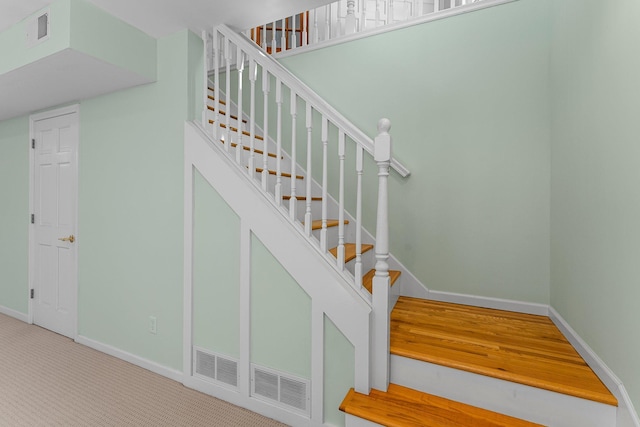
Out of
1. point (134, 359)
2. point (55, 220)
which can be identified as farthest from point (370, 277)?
point (55, 220)

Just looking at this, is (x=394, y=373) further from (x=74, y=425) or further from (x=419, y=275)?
(x=74, y=425)

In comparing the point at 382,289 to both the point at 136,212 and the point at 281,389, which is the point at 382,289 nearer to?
the point at 281,389

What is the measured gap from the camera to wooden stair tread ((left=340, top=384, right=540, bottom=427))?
1.32 meters

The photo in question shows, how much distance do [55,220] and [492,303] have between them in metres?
3.95

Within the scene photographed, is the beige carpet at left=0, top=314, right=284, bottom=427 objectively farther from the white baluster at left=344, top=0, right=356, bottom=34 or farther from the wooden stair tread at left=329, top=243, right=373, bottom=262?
the white baluster at left=344, top=0, right=356, bottom=34

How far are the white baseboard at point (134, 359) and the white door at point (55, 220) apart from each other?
28 centimetres

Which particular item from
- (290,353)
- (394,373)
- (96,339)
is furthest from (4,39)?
(394,373)

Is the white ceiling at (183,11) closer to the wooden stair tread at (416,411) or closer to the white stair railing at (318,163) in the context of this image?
the white stair railing at (318,163)

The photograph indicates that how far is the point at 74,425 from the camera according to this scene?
1.72 meters

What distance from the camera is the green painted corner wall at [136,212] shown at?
2174mm

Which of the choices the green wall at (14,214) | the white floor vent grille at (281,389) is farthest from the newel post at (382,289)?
the green wall at (14,214)

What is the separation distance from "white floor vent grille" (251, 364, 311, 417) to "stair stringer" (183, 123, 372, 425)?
5 centimetres

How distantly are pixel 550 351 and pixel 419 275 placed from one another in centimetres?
96

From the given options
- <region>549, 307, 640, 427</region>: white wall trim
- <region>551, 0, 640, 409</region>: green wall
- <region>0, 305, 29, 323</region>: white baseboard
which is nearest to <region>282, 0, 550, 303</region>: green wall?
<region>551, 0, 640, 409</region>: green wall
